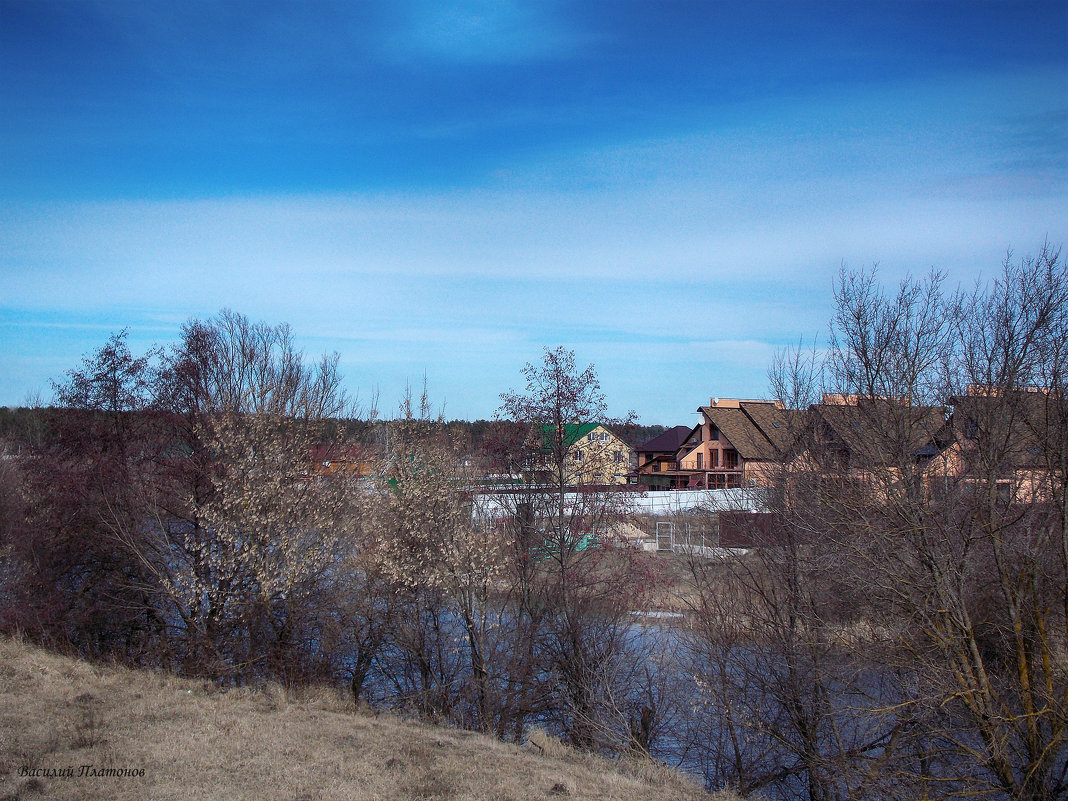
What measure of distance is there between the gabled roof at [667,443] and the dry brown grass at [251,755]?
59060mm

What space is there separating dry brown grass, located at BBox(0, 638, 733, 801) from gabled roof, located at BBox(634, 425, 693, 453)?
194 ft

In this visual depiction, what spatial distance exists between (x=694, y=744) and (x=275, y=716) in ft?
30.9

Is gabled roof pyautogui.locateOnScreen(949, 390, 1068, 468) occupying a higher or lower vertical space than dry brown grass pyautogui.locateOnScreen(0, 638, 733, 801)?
higher

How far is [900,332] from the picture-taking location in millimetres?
14336

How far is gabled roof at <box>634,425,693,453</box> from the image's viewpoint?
71.5m

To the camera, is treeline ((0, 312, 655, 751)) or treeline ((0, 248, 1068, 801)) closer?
treeline ((0, 248, 1068, 801))

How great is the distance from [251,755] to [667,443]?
64.7 meters

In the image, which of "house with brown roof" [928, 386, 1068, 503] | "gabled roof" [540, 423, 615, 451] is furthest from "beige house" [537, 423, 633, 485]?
"house with brown roof" [928, 386, 1068, 503]

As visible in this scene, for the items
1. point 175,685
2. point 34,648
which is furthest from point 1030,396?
point 34,648

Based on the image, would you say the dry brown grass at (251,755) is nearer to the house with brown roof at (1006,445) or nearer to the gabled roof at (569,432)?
the house with brown roof at (1006,445)

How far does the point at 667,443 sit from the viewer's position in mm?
72875

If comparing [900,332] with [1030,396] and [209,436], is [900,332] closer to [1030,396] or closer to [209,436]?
[1030,396]

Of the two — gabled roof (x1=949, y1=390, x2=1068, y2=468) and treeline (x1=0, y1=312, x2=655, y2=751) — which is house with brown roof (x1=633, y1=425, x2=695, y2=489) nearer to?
treeline (x1=0, y1=312, x2=655, y2=751)

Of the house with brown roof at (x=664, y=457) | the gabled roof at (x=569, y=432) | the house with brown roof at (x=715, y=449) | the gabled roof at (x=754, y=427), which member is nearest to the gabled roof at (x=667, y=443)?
the house with brown roof at (x=664, y=457)
